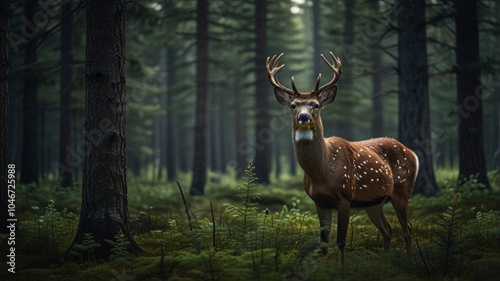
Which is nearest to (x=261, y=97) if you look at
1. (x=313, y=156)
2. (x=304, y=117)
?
(x=313, y=156)

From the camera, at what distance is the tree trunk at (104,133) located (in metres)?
6.30

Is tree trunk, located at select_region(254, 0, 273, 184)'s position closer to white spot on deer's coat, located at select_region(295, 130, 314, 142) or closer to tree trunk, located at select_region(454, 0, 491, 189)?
tree trunk, located at select_region(454, 0, 491, 189)

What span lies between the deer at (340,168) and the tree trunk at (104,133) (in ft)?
7.44

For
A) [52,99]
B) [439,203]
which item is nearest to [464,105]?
[439,203]

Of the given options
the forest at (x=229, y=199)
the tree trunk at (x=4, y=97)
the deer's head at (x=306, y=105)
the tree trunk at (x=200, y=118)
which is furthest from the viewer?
the tree trunk at (x=200, y=118)

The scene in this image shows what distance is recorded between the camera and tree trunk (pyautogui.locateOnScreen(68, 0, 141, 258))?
6301 mm

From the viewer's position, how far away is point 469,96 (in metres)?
13.2

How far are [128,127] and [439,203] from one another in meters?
22.7

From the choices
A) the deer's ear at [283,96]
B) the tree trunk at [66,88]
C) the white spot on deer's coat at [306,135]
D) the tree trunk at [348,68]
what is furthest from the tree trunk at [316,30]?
the white spot on deer's coat at [306,135]

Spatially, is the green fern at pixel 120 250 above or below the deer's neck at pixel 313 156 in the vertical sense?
below

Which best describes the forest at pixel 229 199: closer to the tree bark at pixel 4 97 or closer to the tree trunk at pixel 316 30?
the tree bark at pixel 4 97

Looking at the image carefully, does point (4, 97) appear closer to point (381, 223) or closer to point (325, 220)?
point (325, 220)

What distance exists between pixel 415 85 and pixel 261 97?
403 inches

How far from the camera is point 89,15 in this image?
21.3ft
